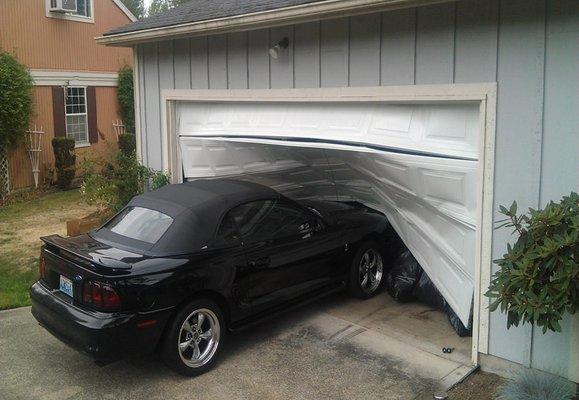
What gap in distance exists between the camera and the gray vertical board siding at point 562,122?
4156 millimetres

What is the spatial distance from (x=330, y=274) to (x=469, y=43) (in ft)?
9.27

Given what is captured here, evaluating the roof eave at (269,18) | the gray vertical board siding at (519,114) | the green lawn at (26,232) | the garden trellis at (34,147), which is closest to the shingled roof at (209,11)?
the roof eave at (269,18)

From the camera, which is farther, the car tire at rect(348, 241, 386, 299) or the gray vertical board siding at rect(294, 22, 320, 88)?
the car tire at rect(348, 241, 386, 299)

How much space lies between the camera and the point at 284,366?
5219mm

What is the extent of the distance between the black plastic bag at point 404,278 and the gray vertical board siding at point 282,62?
2.39 m

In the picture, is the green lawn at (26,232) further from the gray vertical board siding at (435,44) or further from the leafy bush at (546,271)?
the leafy bush at (546,271)

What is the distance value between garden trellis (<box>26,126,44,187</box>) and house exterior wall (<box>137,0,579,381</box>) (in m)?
11.5

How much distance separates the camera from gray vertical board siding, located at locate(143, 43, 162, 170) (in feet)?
27.1

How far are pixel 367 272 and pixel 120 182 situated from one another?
3.89 meters

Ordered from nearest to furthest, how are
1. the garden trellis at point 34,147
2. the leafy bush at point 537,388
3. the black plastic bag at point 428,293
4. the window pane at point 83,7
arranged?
the leafy bush at point 537,388 → the black plastic bag at point 428,293 → the garden trellis at point 34,147 → the window pane at point 83,7

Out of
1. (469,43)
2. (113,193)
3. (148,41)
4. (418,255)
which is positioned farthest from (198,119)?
(469,43)

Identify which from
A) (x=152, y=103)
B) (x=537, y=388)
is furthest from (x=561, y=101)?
(x=152, y=103)

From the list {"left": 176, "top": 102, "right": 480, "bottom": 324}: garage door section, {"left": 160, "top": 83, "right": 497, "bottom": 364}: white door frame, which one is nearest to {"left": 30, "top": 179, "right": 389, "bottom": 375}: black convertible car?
{"left": 176, "top": 102, "right": 480, "bottom": 324}: garage door section

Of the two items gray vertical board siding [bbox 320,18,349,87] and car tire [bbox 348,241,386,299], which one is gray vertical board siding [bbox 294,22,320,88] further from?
car tire [bbox 348,241,386,299]
